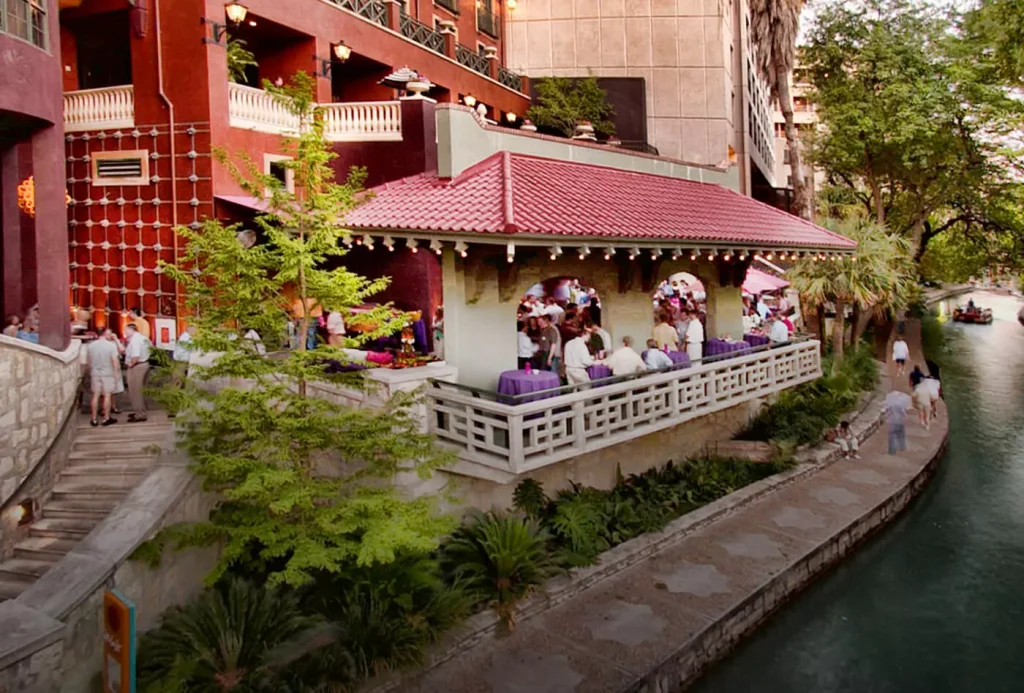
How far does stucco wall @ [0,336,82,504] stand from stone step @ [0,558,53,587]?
0.88 metres

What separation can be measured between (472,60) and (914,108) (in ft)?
55.1

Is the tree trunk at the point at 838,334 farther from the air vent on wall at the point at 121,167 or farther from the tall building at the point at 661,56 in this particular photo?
the air vent on wall at the point at 121,167

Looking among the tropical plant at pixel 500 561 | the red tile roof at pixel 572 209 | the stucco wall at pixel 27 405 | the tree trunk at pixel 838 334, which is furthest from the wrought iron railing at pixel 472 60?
the tropical plant at pixel 500 561

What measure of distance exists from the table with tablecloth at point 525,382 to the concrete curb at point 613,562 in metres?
2.89

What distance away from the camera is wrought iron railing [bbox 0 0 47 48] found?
11847mm

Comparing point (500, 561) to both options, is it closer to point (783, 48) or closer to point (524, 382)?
point (524, 382)

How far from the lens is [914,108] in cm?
2895

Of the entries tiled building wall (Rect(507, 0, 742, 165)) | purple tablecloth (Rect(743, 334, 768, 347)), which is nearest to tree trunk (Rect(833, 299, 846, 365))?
purple tablecloth (Rect(743, 334, 768, 347))

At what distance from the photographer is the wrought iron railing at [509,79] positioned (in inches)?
1153

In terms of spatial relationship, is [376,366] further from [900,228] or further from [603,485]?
[900,228]

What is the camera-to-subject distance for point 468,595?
10.6 m

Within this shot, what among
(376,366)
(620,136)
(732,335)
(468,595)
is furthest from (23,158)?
(620,136)

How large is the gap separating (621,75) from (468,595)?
24043 mm

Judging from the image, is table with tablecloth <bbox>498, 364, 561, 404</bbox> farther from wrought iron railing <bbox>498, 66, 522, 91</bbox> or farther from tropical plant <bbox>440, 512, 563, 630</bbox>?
wrought iron railing <bbox>498, 66, 522, 91</bbox>
